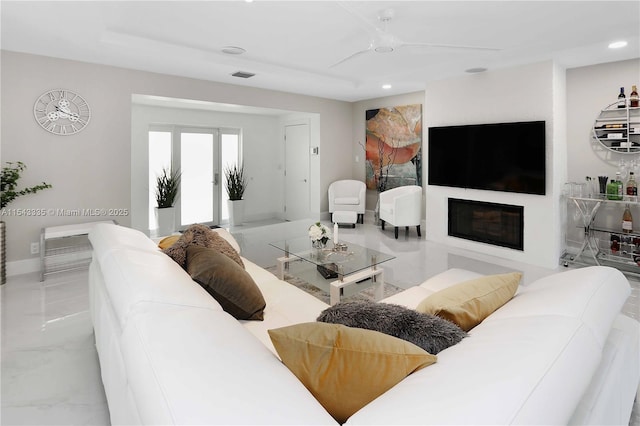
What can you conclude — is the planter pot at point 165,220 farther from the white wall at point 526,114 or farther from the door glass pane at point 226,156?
the white wall at point 526,114

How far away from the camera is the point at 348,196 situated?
23.6ft

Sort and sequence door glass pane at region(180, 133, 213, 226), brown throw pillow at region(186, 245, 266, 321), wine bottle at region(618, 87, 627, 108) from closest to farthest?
brown throw pillow at region(186, 245, 266, 321)
wine bottle at region(618, 87, 627, 108)
door glass pane at region(180, 133, 213, 226)

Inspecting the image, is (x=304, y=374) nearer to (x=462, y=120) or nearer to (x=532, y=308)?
(x=532, y=308)

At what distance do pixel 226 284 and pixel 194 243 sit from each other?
1.55ft

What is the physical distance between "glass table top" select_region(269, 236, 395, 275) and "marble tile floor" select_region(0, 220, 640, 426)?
0.68 meters

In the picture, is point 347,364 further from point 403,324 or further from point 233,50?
point 233,50

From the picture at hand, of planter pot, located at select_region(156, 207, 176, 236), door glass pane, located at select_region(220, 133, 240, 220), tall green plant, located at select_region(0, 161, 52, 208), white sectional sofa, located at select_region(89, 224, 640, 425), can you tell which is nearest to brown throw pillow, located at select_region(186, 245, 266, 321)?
white sectional sofa, located at select_region(89, 224, 640, 425)

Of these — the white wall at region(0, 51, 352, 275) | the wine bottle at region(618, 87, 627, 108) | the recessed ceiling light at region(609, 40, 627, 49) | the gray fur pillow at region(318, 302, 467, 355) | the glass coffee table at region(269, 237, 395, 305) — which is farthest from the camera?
the wine bottle at region(618, 87, 627, 108)

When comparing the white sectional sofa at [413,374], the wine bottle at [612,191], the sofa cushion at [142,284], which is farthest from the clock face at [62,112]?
the wine bottle at [612,191]

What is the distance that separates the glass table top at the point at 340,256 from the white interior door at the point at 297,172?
3.96m

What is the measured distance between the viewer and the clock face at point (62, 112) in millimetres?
3975

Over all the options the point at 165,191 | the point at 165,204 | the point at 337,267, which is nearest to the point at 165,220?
the point at 165,204

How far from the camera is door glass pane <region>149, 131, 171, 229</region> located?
623cm

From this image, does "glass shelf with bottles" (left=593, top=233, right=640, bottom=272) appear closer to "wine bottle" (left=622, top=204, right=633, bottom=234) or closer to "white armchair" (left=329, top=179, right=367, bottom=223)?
"wine bottle" (left=622, top=204, right=633, bottom=234)
